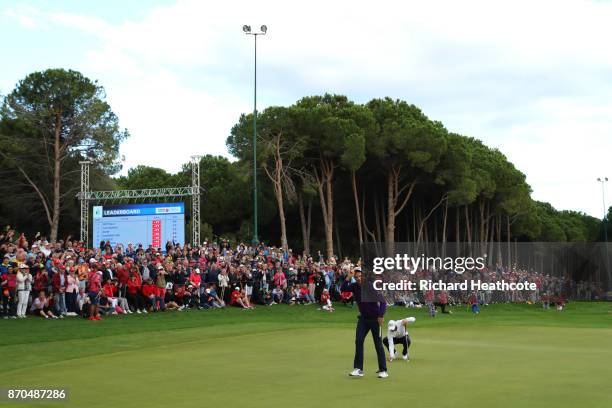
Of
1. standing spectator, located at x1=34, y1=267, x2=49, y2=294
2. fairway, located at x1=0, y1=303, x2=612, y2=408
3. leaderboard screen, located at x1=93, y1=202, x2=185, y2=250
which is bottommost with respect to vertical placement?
fairway, located at x1=0, y1=303, x2=612, y2=408

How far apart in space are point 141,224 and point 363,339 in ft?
101

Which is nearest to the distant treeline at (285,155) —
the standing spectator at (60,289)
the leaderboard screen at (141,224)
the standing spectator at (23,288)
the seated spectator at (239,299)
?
the leaderboard screen at (141,224)

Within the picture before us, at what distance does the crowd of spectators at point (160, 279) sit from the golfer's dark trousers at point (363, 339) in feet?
52.4

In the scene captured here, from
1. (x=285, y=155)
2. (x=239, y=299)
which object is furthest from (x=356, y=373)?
(x=285, y=155)

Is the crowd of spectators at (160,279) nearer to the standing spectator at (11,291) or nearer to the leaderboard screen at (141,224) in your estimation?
the standing spectator at (11,291)

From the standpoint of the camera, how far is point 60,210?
194 feet

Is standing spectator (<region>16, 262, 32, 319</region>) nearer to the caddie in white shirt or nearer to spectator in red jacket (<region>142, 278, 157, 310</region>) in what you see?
spectator in red jacket (<region>142, 278, 157, 310</region>)

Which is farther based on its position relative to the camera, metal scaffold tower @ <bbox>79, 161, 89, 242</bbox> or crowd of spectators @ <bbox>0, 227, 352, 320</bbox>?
metal scaffold tower @ <bbox>79, 161, 89, 242</bbox>

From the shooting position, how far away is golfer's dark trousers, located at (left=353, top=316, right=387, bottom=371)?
13.2 meters

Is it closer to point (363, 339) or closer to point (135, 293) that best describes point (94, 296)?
point (135, 293)

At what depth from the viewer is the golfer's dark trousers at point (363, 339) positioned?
1320 cm

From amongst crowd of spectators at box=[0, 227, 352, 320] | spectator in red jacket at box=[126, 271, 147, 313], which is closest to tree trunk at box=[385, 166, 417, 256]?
crowd of spectators at box=[0, 227, 352, 320]

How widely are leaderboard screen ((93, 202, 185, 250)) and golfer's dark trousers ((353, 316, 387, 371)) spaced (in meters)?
29.0

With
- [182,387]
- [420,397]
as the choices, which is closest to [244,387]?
[182,387]
